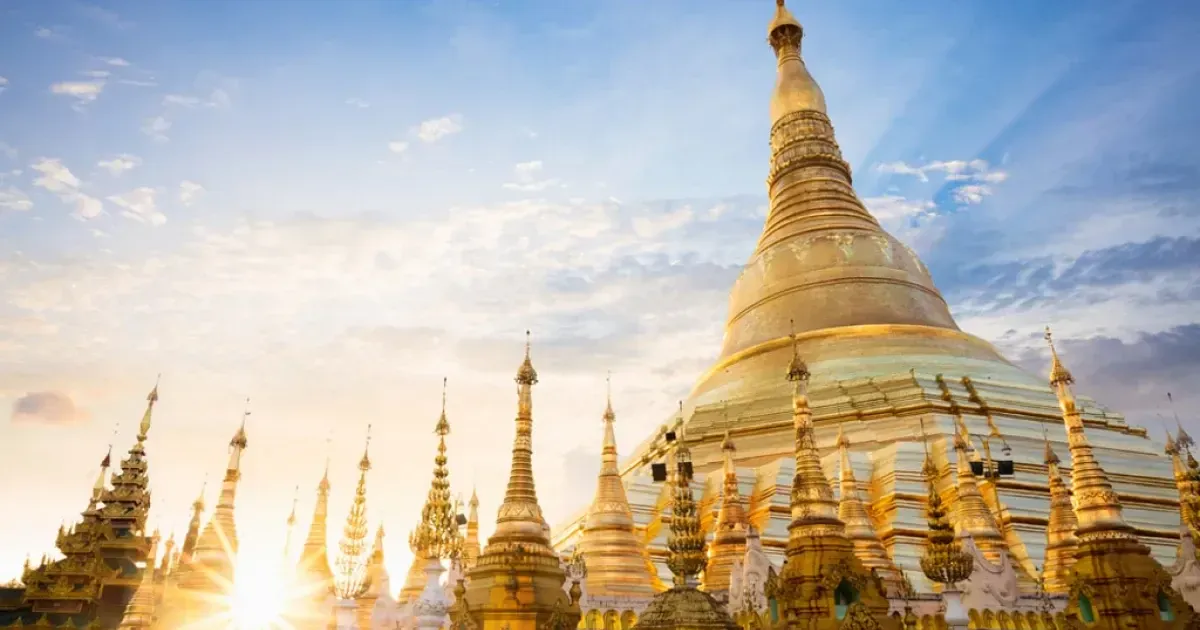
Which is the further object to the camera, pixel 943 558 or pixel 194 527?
pixel 194 527

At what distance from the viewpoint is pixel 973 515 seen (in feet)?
47.7

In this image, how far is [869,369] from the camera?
866 inches

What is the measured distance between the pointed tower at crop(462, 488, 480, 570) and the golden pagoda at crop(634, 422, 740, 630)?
598 cm

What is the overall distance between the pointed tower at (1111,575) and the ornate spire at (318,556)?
14005 millimetres

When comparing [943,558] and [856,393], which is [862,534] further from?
[856,393]

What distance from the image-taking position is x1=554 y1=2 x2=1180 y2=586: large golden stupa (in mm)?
17047

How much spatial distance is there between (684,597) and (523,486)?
3.42 metres

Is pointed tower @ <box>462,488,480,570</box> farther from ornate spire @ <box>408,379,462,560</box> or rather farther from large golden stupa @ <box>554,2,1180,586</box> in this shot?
large golden stupa @ <box>554,2,1180,586</box>

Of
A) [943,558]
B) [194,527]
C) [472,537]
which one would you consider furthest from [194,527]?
[943,558]

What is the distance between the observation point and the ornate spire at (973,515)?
13898 mm

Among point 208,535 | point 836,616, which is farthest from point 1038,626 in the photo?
point 208,535

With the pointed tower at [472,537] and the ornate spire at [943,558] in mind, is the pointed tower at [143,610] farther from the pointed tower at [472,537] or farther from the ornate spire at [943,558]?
the ornate spire at [943,558]

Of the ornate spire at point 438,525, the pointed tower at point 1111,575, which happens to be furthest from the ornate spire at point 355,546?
the pointed tower at point 1111,575

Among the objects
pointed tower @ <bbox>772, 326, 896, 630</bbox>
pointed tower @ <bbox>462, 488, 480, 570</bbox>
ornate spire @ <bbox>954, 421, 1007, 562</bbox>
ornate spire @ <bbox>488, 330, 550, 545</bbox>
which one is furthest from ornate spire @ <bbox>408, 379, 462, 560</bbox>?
ornate spire @ <bbox>954, 421, 1007, 562</bbox>
